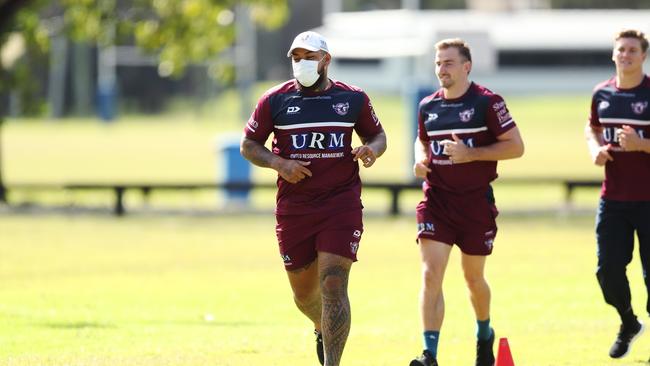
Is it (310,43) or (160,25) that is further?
(160,25)

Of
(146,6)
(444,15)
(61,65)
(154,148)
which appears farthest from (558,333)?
(444,15)

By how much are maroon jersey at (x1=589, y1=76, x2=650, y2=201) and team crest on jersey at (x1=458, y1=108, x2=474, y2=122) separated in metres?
1.25

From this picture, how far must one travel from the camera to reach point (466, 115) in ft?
31.3

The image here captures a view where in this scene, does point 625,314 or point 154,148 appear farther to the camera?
point 154,148

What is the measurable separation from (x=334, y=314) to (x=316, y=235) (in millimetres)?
570

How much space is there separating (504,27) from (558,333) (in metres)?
82.2

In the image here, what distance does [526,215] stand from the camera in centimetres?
2541

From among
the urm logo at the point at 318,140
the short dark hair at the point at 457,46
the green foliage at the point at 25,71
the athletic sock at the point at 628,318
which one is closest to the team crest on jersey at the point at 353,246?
the urm logo at the point at 318,140

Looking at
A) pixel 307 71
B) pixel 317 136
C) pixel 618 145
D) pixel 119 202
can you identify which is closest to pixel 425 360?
pixel 317 136

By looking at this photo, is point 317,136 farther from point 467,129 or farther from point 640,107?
point 640,107

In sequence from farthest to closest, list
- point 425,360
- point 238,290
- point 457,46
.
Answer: point 238,290 < point 457,46 < point 425,360

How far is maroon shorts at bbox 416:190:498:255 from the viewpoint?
377 inches

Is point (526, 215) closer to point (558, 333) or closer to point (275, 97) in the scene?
point (558, 333)

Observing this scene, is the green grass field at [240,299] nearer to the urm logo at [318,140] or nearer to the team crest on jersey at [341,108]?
the urm logo at [318,140]
